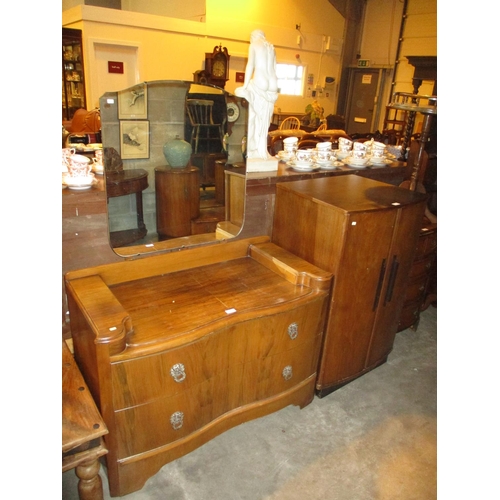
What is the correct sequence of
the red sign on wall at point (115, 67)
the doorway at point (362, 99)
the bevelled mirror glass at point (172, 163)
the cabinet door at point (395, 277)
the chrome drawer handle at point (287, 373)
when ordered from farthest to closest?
the doorway at point (362, 99) → the red sign on wall at point (115, 67) → the cabinet door at point (395, 277) → the chrome drawer handle at point (287, 373) → the bevelled mirror glass at point (172, 163)

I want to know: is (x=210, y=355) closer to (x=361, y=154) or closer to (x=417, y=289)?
(x=361, y=154)

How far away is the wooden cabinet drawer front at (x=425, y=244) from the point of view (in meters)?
2.56

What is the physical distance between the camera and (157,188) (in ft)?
5.85

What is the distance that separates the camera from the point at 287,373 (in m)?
1.89

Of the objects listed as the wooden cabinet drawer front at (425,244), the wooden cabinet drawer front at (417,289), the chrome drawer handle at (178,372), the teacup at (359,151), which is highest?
the teacup at (359,151)

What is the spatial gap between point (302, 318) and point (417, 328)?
4.99 ft

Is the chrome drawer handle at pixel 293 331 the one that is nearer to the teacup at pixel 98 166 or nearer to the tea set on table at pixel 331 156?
the tea set on table at pixel 331 156

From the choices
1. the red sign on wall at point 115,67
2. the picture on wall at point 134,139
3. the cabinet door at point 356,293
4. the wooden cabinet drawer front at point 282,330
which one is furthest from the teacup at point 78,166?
the red sign on wall at point 115,67

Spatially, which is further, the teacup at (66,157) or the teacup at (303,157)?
the teacup at (303,157)

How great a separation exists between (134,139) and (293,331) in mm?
1061

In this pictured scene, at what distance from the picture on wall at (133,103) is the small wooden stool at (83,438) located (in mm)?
1049

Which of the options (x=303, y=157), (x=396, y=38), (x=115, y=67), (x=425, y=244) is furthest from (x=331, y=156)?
(x=396, y=38)
